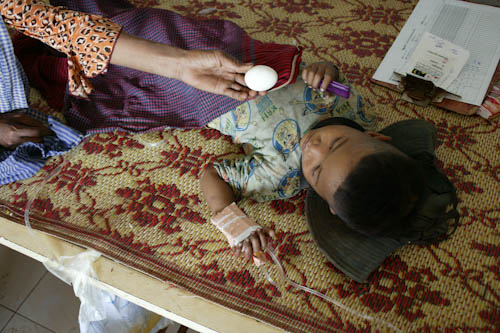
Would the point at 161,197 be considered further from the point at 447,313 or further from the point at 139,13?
the point at 447,313

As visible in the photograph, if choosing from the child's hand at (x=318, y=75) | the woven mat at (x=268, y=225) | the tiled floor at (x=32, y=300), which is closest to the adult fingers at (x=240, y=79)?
the child's hand at (x=318, y=75)

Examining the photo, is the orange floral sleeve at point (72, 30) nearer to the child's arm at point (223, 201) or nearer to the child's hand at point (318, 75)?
the child's arm at point (223, 201)

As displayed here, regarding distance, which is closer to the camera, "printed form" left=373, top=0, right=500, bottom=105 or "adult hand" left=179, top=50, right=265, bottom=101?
"adult hand" left=179, top=50, right=265, bottom=101

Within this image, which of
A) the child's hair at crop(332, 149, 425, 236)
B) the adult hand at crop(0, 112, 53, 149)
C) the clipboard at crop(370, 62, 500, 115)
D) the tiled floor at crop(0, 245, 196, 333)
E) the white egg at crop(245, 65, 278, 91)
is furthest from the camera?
the tiled floor at crop(0, 245, 196, 333)

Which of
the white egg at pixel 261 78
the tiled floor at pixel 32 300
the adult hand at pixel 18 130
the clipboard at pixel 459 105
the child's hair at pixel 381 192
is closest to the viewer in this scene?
the child's hair at pixel 381 192

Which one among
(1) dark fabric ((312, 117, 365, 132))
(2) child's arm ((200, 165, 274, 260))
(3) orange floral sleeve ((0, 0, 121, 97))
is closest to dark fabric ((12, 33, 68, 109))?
(3) orange floral sleeve ((0, 0, 121, 97))

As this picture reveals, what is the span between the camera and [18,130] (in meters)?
1.05

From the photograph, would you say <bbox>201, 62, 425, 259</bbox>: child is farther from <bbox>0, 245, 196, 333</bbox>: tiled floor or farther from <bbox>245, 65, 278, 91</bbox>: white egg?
<bbox>0, 245, 196, 333</bbox>: tiled floor

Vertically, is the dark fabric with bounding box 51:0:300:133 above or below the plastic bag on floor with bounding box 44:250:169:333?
above

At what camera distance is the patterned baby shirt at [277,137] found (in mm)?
946

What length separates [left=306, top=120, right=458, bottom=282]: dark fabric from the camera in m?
0.77

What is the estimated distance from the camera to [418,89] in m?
1.21

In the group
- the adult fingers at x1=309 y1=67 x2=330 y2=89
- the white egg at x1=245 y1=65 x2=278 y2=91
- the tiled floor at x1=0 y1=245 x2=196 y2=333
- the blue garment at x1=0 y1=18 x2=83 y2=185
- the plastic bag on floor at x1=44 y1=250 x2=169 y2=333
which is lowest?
the tiled floor at x1=0 y1=245 x2=196 y2=333

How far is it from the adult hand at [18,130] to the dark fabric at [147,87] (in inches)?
3.9
